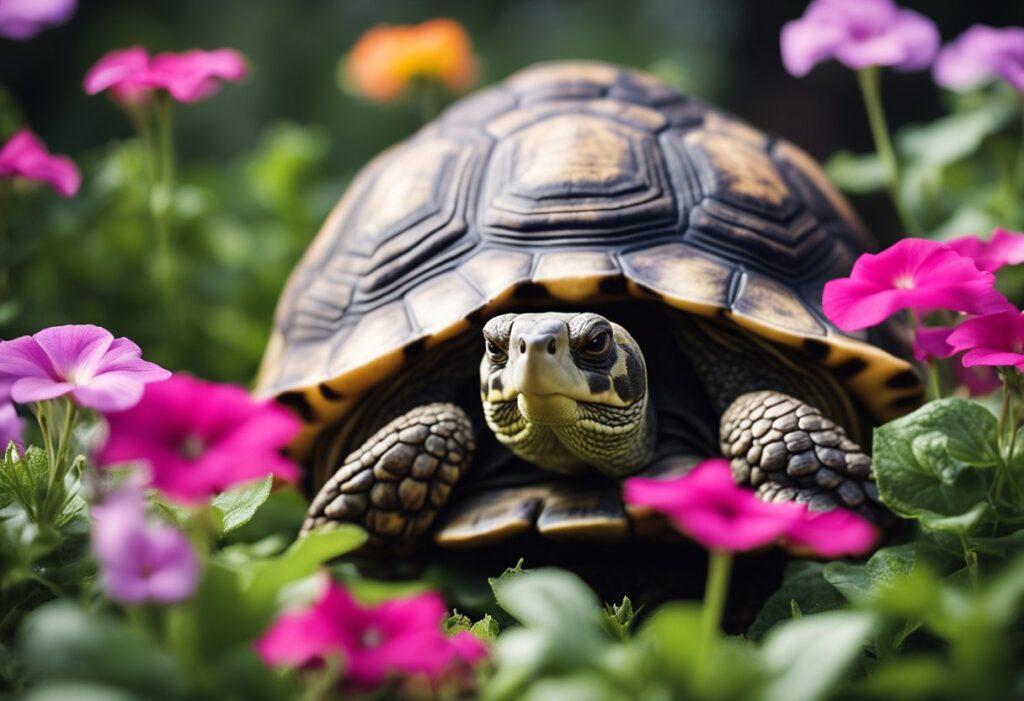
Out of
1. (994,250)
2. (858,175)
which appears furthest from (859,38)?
(994,250)

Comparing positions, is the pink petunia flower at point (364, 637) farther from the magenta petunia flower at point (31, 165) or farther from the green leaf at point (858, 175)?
the green leaf at point (858, 175)

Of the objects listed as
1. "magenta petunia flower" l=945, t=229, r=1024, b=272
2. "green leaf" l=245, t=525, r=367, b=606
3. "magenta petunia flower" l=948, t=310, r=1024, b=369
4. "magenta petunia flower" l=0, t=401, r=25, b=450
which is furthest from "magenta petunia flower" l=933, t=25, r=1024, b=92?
"magenta petunia flower" l=0, t=401, r=25, b=450

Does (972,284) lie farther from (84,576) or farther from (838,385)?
(84,576)

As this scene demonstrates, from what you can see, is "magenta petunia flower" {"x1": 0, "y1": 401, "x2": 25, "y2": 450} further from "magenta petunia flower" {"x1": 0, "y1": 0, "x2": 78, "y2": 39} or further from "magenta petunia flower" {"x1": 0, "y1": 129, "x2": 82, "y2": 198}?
"magenta petunia flower" {"x1": 0, "y1": 0, "x2": 78, "y2": 39}

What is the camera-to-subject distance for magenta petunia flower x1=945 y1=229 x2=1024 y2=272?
1.29 metres

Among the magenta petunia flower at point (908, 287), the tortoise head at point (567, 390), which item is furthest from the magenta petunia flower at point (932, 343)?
the tortoise head at point (567, 390)

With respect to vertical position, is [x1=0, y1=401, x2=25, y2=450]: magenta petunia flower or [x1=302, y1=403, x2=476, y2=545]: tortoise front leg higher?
[x1=0, y1=401, x2=25, y2=450]: magenta petunia flower

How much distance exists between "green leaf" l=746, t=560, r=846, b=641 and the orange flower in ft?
5.32

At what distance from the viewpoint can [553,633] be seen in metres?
0.75

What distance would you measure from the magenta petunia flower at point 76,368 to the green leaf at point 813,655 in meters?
0.52

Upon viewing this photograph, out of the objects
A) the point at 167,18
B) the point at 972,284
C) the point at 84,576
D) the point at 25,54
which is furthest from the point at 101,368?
the point at 167,18

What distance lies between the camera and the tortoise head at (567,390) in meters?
1.24

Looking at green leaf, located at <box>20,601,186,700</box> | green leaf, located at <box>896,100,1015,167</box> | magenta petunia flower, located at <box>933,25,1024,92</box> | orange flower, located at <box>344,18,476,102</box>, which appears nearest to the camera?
green leaf, located at <box>20,601,186,700</box>

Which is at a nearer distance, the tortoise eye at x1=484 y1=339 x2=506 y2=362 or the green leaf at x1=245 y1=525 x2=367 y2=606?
the green leaf at x1=245 y1=525 x2=367 y2=606
